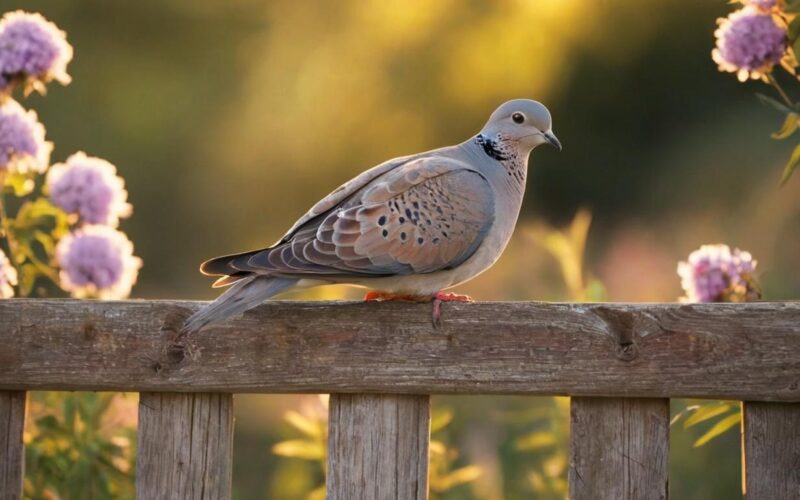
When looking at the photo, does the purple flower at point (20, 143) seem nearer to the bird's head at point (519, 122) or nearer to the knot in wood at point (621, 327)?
the bird's head at point (519, 122)

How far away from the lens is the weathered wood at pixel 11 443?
2117 mm

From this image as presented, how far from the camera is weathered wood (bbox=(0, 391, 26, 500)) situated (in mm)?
2117

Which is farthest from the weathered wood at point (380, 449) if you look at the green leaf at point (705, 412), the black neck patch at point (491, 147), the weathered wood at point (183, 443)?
the black neck patch at point (491, 147)

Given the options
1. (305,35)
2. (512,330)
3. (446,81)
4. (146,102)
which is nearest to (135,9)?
(146,102)

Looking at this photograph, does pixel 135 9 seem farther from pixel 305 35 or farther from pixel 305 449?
pixel 305 449

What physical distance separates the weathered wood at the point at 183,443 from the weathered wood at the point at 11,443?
26 centimetres

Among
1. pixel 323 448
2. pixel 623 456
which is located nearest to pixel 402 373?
pixel 623 456

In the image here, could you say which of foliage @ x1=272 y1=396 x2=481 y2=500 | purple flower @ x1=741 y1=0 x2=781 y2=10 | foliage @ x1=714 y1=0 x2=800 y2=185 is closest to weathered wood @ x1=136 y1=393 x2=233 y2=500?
foliage @ x1=272 y1=396 x2=481 y2=500

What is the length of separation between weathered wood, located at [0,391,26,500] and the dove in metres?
0.46

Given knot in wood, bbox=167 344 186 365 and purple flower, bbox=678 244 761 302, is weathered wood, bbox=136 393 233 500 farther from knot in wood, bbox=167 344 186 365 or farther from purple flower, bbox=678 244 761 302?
purple flower, bbox=678 244 761 302

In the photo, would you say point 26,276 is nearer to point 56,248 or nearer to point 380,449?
point 56,248

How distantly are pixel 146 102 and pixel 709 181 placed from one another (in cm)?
261

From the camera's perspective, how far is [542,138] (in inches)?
108

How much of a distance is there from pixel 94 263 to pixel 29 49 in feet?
1.85
